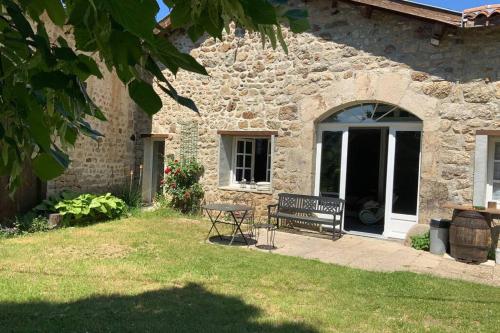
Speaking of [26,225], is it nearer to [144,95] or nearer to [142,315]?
[142,315]

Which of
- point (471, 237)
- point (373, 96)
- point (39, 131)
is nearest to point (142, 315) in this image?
point (39, 131)

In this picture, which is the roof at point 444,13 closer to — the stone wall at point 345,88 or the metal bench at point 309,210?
the stone wall at point 345,88

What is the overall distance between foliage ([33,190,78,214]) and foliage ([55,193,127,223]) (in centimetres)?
12

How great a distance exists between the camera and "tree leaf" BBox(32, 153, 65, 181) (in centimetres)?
111

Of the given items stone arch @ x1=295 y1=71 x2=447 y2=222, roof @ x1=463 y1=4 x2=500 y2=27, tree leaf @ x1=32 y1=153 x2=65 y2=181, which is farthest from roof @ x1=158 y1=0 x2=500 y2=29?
tree leaf @ x1=32 y1=153 x2=65 y2=181

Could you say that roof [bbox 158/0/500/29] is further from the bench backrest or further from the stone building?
the stone building

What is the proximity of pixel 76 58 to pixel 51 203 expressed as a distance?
9.06 m

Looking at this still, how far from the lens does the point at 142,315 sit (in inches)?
165

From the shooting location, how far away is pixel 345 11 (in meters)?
8.89

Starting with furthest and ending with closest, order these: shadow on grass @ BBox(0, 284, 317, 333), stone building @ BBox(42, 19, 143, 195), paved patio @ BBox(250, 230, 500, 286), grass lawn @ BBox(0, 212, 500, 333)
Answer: stone building @ BBox(42, 19, 143, 195) → paved patio @ BBox(250, 230, 500, 286) → grass lawn @ BBox(0, 212, 500, 333) → shadow on grass @ BBox(0, 284, 317, 333)

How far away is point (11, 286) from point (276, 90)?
6.56 metres

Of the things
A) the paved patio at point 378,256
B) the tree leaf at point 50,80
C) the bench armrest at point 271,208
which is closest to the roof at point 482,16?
the paved patio at point 378,256

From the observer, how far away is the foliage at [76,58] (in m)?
0.98

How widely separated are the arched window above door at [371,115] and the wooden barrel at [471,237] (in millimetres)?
2127
